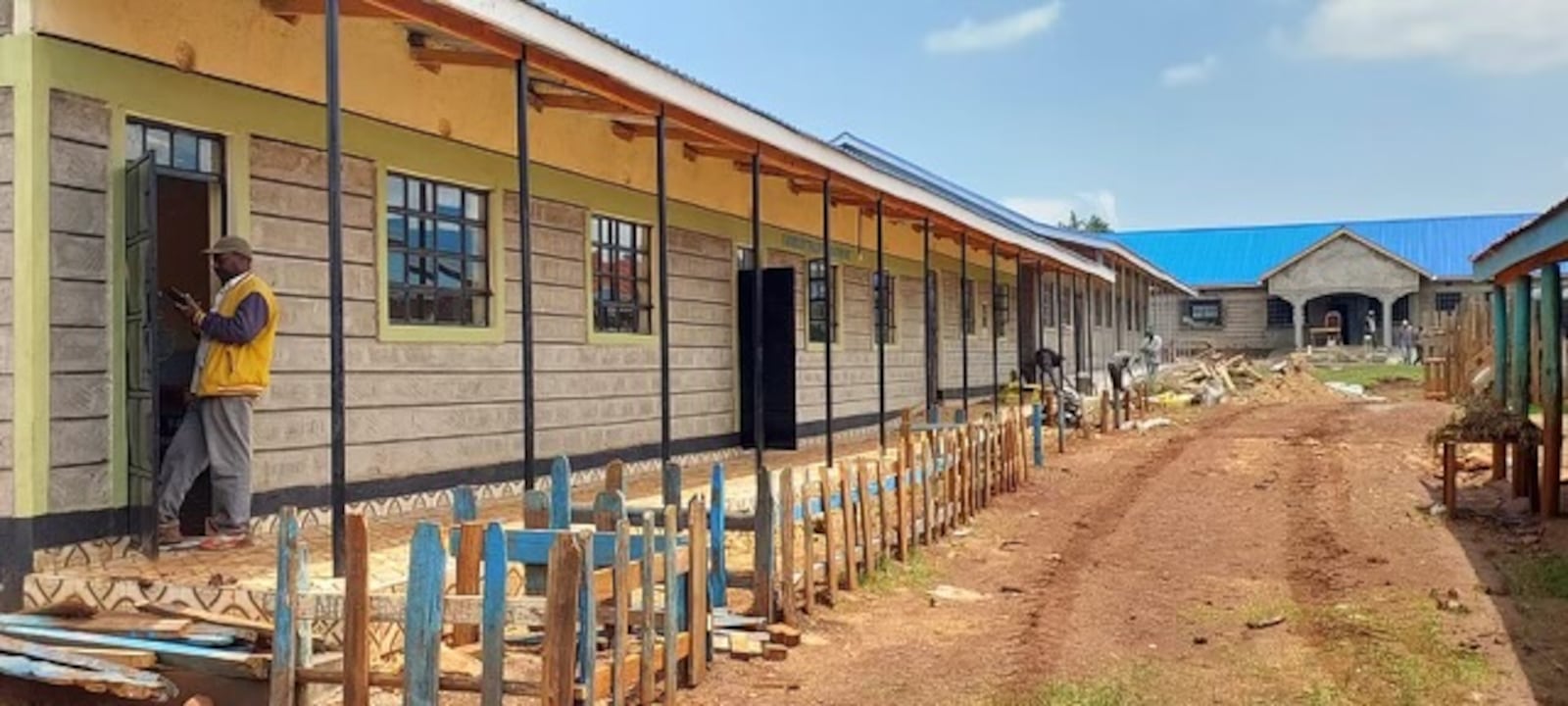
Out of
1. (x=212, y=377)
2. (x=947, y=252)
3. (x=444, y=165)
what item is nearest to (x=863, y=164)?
(x=444, y=165)

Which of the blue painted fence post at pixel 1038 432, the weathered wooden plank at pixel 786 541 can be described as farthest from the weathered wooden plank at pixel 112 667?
the blue painted fence post at pixel 1038 432

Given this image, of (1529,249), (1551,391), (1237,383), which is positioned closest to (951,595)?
(1529,249)

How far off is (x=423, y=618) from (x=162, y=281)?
4438mm

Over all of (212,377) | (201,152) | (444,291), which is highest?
(201,152)

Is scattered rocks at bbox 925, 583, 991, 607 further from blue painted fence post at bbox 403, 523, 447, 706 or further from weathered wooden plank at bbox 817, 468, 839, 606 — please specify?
blue painted fence post at bbox 403, 523, 447, 706

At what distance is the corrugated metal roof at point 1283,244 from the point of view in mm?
46562

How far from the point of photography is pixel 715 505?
23.1 ft

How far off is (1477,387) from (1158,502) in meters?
10.5

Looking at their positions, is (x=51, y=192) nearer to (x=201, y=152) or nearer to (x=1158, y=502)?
(x=201, y=152)

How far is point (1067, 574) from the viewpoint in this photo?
9.38 m

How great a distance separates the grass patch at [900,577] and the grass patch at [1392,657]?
2.47 m

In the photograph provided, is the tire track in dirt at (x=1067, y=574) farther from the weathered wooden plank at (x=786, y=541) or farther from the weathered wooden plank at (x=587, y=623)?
the weathered wooden plank at (x=587, y=623)

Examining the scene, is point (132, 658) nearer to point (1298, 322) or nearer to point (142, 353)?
point (142, 353)

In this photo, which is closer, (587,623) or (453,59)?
(587,623)
